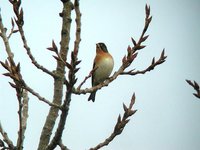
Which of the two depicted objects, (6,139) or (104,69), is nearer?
(6,139)

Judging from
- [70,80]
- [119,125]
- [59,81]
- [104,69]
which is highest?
[104,69]

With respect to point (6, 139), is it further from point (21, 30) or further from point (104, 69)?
point (104, 69)

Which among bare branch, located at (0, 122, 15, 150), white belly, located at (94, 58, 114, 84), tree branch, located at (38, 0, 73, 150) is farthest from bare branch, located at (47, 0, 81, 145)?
white belly, located at (94, 58, 114, 84)

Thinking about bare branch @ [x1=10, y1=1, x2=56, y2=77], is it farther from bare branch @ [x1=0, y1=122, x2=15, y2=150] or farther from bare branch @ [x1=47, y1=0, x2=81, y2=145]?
bare branch @ [x1=0, y1=122, x2=15, y2=150]

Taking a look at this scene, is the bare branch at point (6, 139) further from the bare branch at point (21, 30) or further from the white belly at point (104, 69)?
the white belly at point (104, 69)

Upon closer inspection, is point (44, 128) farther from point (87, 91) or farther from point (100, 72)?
point (100, 72)

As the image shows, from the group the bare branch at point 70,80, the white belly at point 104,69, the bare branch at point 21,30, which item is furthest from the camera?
the white belly at point 104,69

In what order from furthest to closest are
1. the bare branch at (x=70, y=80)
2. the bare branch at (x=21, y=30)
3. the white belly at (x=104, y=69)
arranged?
the white belly at (x=104, y=69), the bare branch at (x=21, y=30), the bare branch at (x=70, y=80)

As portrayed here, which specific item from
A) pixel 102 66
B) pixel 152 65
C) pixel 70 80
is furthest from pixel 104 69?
pixel 70 80

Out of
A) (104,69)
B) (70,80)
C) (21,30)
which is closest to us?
(70,80)

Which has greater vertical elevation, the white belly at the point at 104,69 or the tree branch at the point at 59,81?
the white belly at the point at 104,69

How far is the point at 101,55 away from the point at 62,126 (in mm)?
7133

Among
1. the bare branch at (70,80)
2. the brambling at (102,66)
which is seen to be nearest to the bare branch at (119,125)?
the bare branch at (70,80)

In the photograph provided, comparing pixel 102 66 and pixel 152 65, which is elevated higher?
pixel 102 66
